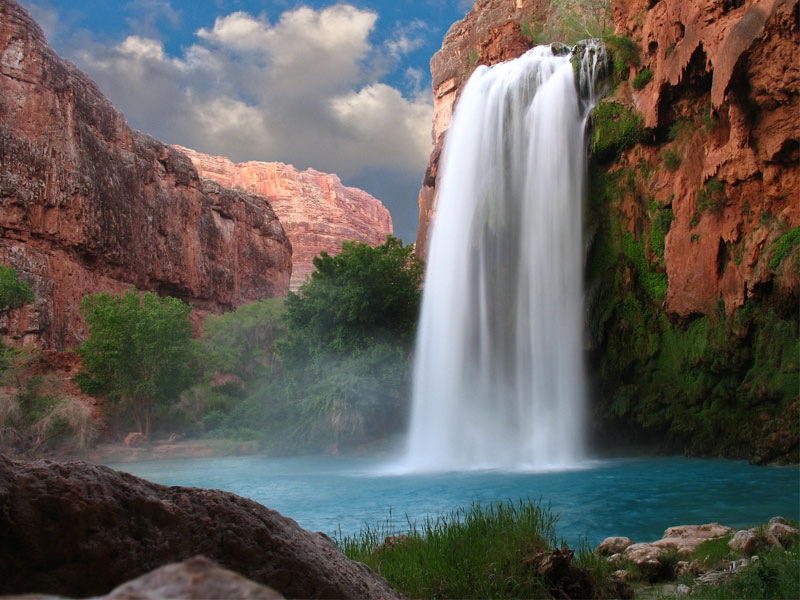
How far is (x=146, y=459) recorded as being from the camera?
936 inches

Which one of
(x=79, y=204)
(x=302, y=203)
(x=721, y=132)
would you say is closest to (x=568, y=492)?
(x=721, y=132)

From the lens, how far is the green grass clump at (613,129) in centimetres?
2106

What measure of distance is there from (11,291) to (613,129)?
27371 millimetres

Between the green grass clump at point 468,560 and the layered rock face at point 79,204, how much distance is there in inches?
1409

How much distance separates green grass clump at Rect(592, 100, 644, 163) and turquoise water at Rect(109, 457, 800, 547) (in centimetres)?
1133

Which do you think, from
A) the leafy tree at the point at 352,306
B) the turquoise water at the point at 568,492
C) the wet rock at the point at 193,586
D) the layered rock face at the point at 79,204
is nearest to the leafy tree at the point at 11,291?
the layered rock face at the point at 79,204

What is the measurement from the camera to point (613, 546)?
6879 millimetres

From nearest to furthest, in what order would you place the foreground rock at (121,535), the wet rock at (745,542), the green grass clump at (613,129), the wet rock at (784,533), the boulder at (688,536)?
the foreground rock at (121,535)
the wet rock at (745,542)
the wet rock at (784,533)
the boulder at (688,536)
the green grass clump at (613,129)

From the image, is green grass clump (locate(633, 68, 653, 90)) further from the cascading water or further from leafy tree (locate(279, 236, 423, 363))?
leafy tree (locate(279, 236, 423, 363))

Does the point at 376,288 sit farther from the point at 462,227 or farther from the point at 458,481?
the point at 458,481

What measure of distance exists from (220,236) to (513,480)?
4794 centimetres

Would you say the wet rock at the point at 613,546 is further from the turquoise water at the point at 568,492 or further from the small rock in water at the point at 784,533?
the small rock in water at the point at 784,533

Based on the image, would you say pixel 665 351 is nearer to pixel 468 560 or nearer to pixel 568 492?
pixel 568 492

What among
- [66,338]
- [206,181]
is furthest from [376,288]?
[206,181]
